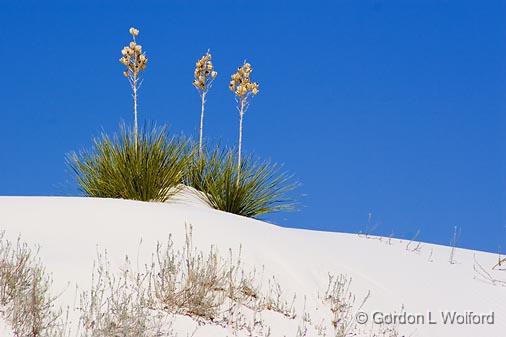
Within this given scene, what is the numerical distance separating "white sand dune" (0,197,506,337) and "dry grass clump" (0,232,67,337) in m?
0.19

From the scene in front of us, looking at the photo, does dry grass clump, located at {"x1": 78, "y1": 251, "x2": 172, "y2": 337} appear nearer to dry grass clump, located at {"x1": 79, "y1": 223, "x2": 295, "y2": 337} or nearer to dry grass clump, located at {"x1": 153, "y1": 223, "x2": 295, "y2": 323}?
dry grass clump, located at {"x1": 79, "y1": 223, "x2": 295, "y2": 337}

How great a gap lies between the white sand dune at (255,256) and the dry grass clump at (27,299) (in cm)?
19

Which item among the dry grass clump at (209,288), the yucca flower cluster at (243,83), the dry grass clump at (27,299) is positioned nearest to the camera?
the dry grass clump at (27,299)

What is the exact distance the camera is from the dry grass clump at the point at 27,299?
4945 millimetres

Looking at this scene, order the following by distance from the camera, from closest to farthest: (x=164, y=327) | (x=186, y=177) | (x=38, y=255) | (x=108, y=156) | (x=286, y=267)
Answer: (x=164, y=327)
(x=38, y=255)
(x=286, y=267)
(x=108, y=156)
(x=186, y=177)

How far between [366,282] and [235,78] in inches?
207

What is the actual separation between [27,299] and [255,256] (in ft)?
7.02

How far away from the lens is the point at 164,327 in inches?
207

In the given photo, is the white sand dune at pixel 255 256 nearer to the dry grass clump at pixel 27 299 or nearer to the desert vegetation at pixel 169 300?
the desert vegetation at pixel 169 300

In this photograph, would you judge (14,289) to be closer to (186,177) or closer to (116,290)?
(116,290)

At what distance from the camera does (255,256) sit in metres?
6.66

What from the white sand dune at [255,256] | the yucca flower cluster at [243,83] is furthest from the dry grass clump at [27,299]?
the yucca flower cluster at [243,83]

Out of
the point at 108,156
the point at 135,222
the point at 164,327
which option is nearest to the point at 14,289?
the point at 164,327

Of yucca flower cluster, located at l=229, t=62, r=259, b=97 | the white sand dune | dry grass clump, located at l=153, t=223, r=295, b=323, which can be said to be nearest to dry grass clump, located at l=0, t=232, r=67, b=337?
the white sand dune
